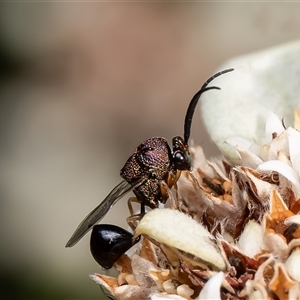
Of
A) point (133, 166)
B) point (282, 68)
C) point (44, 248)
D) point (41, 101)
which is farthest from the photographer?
point (41, 101)

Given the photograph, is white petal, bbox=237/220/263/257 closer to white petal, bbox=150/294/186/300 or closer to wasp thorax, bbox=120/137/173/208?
white petal, bbox=150/294/186/300

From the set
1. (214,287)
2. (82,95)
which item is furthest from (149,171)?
(82,95)

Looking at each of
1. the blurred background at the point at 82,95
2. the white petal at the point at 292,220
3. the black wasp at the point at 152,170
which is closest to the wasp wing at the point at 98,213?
the black wasp at the point at 152,170

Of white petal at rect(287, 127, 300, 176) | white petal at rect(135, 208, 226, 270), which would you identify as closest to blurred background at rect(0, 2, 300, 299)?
white petal at rect(287, 127, 300, 176)

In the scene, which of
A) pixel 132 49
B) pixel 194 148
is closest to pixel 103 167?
pixel 132 49

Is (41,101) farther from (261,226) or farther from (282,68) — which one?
(261,226)

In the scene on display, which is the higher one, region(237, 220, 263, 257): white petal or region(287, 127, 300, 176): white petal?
region(287, 127, 300, 176): white petal
